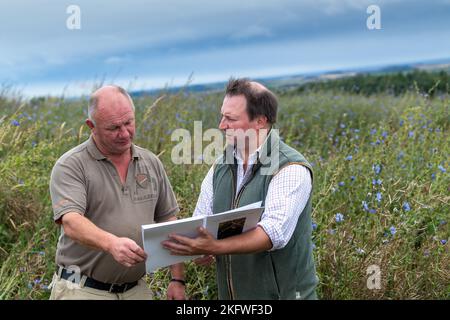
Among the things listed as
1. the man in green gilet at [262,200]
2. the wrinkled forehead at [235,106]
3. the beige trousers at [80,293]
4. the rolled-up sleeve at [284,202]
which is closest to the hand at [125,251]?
the man in green gilet at [262,200]

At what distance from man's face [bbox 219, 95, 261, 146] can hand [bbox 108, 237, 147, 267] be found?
0.69m

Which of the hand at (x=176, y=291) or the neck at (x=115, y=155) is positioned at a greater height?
the neck at (x=115, y=155)

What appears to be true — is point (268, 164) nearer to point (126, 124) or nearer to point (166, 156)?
point (126, 124)

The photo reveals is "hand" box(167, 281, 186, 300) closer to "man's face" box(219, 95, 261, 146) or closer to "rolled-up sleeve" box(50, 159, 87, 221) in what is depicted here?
"rolled-up sleeve" box(50, 159, 87, 221)

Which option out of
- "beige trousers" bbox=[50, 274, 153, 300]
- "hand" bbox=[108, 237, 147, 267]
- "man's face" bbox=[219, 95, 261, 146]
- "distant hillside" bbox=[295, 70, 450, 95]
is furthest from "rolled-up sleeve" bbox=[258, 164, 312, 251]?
"distant hillside" bbox=[295, 70, 450, 95]

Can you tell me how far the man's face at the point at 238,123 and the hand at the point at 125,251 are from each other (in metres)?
0.69

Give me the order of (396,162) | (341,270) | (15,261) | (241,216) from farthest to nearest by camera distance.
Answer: (396,162) < (15,261) < (341,270) < (241,216)

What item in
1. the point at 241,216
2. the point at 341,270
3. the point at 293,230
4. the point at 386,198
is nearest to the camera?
the point at 241,216

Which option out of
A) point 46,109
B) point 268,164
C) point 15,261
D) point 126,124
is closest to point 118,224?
point 126,124

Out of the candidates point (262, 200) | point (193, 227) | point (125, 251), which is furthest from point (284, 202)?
point (125, 251)

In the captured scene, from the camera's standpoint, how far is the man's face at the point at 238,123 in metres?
2.82

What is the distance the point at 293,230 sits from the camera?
2.65 m

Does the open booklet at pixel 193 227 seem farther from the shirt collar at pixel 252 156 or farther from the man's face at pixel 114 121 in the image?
the man's face at pixel 114 121

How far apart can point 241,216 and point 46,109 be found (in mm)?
6024
